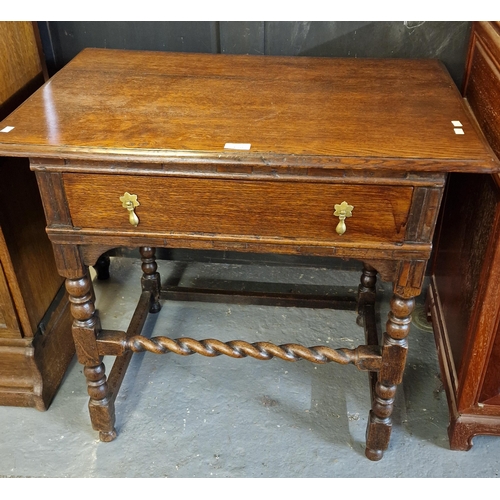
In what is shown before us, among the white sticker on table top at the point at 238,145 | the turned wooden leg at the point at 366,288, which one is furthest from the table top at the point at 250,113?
the turned wooden leg at the point at 366,288

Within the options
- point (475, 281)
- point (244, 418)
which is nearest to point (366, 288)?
point (475, 281)

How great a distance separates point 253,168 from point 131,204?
0.96 ft

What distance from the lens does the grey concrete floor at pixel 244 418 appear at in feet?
5.37

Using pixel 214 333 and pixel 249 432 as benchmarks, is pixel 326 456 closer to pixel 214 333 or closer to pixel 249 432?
pixel 249 432

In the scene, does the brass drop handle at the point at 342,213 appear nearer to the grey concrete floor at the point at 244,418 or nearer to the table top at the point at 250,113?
the table top at the point at 250,113

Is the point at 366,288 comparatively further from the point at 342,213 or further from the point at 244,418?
the point at 342,213

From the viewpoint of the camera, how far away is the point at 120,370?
180cm

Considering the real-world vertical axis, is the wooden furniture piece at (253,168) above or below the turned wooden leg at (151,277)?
above

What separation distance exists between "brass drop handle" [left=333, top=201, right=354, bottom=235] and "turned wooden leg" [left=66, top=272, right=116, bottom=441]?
65 cm

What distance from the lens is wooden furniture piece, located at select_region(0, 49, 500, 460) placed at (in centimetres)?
121

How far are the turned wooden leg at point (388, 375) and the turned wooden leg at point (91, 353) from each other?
0.75 metres

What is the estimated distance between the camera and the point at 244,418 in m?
1.77

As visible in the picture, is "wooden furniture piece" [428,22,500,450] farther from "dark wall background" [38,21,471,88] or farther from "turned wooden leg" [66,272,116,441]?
"turned wooden leg" [66,272,116,441]

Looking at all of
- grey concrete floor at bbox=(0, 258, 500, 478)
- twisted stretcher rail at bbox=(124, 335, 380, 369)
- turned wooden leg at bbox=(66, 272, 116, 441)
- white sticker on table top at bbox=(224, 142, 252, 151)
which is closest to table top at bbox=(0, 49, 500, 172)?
white sticker on table top at bbox=(224, 142, 252, 151)
